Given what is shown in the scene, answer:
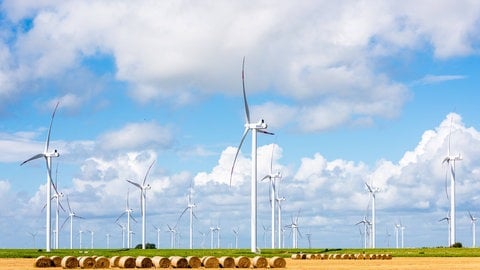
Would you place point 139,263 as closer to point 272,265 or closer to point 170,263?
point 170,263

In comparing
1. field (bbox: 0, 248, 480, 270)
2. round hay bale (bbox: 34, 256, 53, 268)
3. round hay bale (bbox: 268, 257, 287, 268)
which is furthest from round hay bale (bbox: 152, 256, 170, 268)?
round hay bale (bbox: 34, 256, 53, 268)

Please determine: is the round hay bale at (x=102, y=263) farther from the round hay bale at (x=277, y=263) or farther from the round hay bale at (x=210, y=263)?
the round hay bale at (x=277, y=263)

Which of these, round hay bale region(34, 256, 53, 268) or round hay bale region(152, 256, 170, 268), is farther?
round hay bale region(34, 256, 53, 268)

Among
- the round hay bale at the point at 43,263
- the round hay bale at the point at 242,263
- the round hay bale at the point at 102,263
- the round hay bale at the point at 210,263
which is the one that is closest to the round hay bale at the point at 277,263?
the round hay bale at the point at 242,263

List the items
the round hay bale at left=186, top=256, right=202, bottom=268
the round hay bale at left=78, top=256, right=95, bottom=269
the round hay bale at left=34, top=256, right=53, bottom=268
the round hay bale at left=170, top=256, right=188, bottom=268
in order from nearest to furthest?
the round hay bale at left=170, top=256, right=188, bottom=268
the round hay bale at left=78, top=256, right=95, bottom=269
the round hay bale at left=186, top=256, right=202, bottom=268
the round hay bale at left=34, top=256, right=53, bottom=268

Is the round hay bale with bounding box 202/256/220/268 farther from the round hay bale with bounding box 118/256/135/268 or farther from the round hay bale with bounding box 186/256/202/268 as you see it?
the round hay bale with bounding box 118/256/135/268

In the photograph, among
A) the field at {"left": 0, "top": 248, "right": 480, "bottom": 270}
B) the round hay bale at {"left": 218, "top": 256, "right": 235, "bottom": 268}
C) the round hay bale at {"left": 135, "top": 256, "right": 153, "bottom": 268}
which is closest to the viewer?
the round hay bale at {"left": 135, "top": 256, "right": 153, "bottom": 268}

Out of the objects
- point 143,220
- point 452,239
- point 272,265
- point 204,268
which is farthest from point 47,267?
point 452,239

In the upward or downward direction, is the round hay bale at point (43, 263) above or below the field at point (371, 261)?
above

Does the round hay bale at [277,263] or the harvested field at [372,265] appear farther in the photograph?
the round hay bale at [277,263]

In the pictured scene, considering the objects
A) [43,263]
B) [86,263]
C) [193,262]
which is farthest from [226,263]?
[43,263]

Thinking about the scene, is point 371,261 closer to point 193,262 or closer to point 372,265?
point 372,265

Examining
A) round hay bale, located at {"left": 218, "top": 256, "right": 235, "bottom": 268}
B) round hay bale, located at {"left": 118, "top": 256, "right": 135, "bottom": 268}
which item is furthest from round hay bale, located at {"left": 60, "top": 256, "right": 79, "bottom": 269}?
round hay bale, located at {"left": 218, "top": 256, "right": 235, "bottom": 268}

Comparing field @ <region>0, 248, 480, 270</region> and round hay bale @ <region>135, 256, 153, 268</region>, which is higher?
round hay bale @ <region>135, 256, 153, 268</region>
